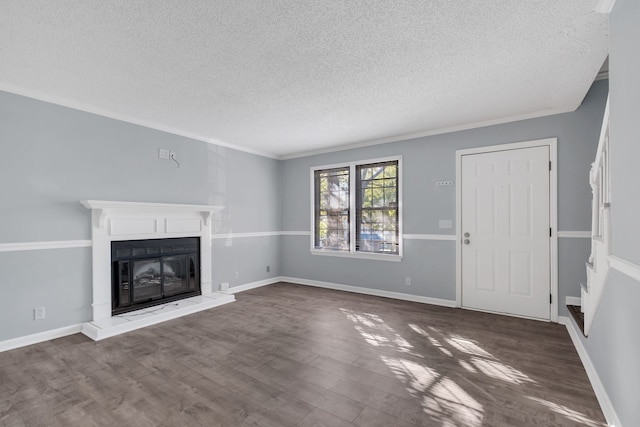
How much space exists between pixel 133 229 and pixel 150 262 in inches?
20.6

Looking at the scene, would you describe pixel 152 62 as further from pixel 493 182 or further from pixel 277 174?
pixel 493 182

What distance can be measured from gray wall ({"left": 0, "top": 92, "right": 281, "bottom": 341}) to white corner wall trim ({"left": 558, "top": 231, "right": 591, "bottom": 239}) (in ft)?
16.7

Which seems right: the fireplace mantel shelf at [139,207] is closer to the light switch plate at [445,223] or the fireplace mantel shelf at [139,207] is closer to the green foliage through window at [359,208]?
the green foliage through window at [359,208]

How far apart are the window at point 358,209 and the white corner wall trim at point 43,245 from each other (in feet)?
11.8

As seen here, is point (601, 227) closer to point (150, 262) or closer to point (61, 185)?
point (150, 262)

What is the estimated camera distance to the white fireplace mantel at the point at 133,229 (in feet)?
11.7

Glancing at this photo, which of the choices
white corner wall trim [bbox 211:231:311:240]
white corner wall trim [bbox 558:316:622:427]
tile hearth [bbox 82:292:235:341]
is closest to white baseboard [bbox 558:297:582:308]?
white corner wall trim [bbox 558:316:622:427]

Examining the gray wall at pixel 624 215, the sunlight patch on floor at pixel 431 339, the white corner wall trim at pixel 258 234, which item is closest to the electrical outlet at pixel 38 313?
the white corner wall trim at pixel 258 234

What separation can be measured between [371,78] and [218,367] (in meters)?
3.01

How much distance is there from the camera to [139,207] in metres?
3.88

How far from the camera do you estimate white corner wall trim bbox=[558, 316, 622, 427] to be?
71.7 inches

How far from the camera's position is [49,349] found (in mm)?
2998

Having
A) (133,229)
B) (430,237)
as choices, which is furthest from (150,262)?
(430,237)

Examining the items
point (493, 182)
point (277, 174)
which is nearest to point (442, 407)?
point (493, 182)
